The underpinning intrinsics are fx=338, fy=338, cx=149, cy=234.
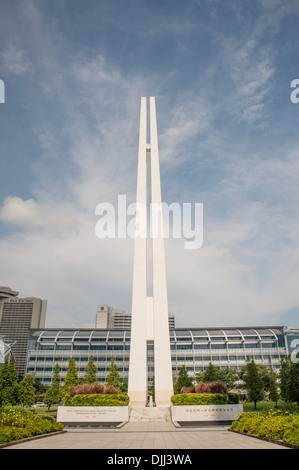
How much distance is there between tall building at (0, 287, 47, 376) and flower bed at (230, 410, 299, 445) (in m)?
177

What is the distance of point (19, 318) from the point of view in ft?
601

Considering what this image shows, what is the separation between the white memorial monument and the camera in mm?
30875

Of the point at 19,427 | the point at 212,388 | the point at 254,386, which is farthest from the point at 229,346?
the point at 19,427

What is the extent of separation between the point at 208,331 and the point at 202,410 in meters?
52.0

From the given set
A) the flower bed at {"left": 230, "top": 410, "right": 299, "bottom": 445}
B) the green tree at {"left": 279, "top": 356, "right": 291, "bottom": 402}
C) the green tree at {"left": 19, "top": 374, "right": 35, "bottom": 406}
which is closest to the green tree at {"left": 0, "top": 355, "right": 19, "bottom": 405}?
the green tree at {"left": 19, "top": 374, "right": 35, "bottom": 406}

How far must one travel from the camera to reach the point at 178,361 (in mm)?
72062

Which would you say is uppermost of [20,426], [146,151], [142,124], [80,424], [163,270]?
[142,124]

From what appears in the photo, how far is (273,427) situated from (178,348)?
63.3 metres

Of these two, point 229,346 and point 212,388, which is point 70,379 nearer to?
point 212,388

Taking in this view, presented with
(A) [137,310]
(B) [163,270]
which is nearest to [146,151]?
(B) [163,270]

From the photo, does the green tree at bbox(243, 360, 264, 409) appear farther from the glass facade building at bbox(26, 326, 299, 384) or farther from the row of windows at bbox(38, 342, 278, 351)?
the row of windows at bbox(38, 342, 278, 351)

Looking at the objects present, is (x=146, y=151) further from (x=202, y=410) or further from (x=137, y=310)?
(x=202, y=410)
